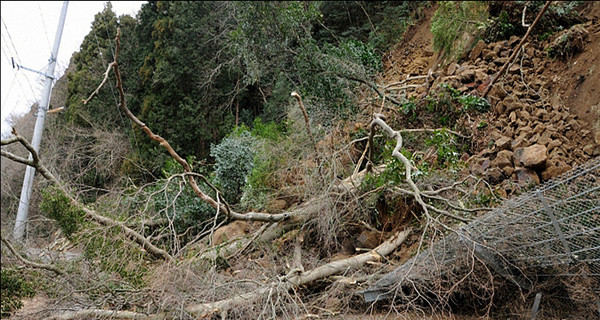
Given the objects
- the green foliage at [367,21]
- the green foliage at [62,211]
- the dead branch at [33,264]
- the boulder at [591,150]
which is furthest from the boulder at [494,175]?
the green foliage at [367,21]

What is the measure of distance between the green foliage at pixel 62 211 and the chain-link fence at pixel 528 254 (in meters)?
3.03

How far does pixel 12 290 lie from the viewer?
13.6ft

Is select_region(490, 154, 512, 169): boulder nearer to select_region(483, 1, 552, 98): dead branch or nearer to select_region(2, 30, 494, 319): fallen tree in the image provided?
select_region(2, 30, 494, 319): fallen tree

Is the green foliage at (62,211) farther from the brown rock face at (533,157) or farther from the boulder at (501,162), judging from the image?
the brown rock face at (533,157)

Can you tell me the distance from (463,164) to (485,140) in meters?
0.65

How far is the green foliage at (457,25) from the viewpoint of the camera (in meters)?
7.82

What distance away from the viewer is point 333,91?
768cm

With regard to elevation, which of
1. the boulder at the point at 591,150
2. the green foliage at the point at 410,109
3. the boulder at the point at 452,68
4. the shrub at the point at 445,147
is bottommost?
the boulder at the point at 591,150

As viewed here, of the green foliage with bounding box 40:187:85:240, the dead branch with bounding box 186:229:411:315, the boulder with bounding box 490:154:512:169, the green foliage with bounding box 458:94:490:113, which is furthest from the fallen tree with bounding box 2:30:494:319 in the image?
the green foliage with bounding box 458:94:490:113

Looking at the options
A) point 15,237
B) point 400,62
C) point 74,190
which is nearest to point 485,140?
point 400,62

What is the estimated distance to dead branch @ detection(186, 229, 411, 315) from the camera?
4613 millimetres

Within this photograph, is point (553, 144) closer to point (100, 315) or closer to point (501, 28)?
point (501, 28)

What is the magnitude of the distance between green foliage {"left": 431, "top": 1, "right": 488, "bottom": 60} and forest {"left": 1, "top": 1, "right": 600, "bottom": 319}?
4 cm

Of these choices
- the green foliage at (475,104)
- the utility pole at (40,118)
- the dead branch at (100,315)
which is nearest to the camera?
the dead branch at (100,315)
